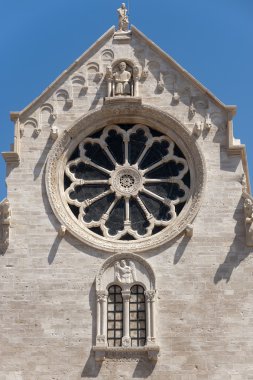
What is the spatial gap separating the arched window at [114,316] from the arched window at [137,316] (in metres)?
0.29

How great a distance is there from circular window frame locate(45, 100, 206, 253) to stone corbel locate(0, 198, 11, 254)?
4.09 feet

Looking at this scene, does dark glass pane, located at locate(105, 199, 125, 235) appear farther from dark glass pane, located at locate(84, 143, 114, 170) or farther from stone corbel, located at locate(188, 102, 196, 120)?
stone corbel, located at locate(188, 102, 196, 120)

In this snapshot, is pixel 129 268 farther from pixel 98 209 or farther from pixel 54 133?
pixel 54 133

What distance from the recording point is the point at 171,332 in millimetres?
27891

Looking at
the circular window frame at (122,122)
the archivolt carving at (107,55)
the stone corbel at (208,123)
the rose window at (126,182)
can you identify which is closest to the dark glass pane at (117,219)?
the rose window at (126,182)

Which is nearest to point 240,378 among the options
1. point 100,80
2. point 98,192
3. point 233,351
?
point 233,351

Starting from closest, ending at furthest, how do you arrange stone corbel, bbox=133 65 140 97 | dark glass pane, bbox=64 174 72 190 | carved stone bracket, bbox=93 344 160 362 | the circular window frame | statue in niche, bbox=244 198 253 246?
carved stone bracket, bbox=93 344 160 362 < statue in niche, bbox=244 198 253 246 < the circular window frame < dark glass pane, bbox=64 174 72 190 < stone corbel, bbox=133 65 140 97

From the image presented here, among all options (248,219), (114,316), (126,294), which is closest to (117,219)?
(126,294)

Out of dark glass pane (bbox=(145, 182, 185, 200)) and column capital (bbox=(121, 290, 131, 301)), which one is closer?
column capital (bbox=(121, 290, 131, 301))

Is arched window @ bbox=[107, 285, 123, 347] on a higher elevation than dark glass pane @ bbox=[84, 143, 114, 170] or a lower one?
lower

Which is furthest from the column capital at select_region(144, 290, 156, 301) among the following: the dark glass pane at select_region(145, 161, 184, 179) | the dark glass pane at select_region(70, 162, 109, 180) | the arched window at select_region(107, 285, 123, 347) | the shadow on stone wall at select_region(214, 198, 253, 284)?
the dark glass pane at select_region(70, 162, 109, 180)

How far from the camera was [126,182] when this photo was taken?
3025 cm

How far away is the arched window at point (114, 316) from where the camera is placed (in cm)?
2803

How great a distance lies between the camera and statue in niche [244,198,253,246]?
28766mm
